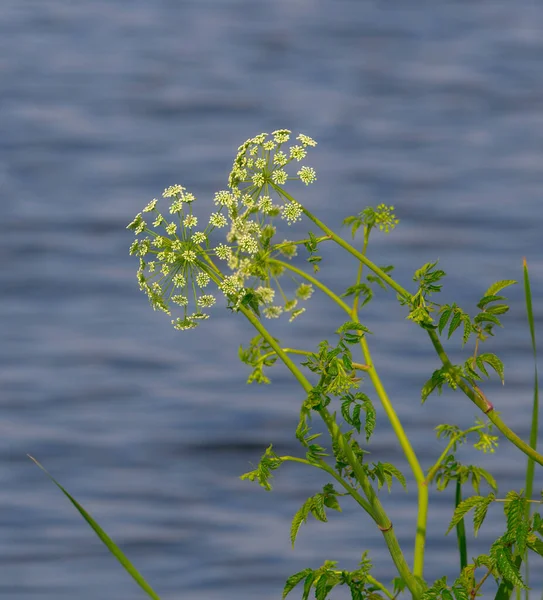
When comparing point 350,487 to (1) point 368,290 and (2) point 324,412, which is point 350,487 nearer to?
(2) point 324,412

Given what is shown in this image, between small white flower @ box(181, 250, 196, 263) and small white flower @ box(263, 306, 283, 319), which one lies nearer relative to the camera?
small white flower @ box(181, 250, 196, 263)

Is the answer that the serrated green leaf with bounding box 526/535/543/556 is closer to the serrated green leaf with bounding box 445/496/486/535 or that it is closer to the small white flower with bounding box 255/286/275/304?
the serrated green leaf with bounding box 445/496/486/535

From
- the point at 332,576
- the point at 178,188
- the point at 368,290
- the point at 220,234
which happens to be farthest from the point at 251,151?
the point at 220,234

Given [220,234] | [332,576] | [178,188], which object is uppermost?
[220,234]

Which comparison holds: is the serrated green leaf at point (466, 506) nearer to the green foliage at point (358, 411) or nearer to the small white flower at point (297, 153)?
the green foliage at point (358, 411)

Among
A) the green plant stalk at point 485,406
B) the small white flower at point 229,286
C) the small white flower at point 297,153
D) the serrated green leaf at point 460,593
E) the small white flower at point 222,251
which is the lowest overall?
the serrated green leaf at point 460,593

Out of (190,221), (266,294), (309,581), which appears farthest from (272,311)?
(309,581)

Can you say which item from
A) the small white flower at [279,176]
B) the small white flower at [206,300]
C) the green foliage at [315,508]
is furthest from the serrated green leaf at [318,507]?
the small white flower at [279,176]

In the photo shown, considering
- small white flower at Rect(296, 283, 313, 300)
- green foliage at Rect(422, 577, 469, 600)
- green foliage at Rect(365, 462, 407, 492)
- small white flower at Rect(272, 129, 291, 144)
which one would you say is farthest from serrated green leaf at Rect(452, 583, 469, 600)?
small white flower at Rect(272, 129, 291, 144)

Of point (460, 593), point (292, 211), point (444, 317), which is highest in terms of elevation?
point (292, 211)

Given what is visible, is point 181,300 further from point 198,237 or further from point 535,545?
point 535,545

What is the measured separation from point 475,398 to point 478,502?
0.35 ft

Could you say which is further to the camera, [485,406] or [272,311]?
[272,311]

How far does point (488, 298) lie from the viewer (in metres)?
1.05
